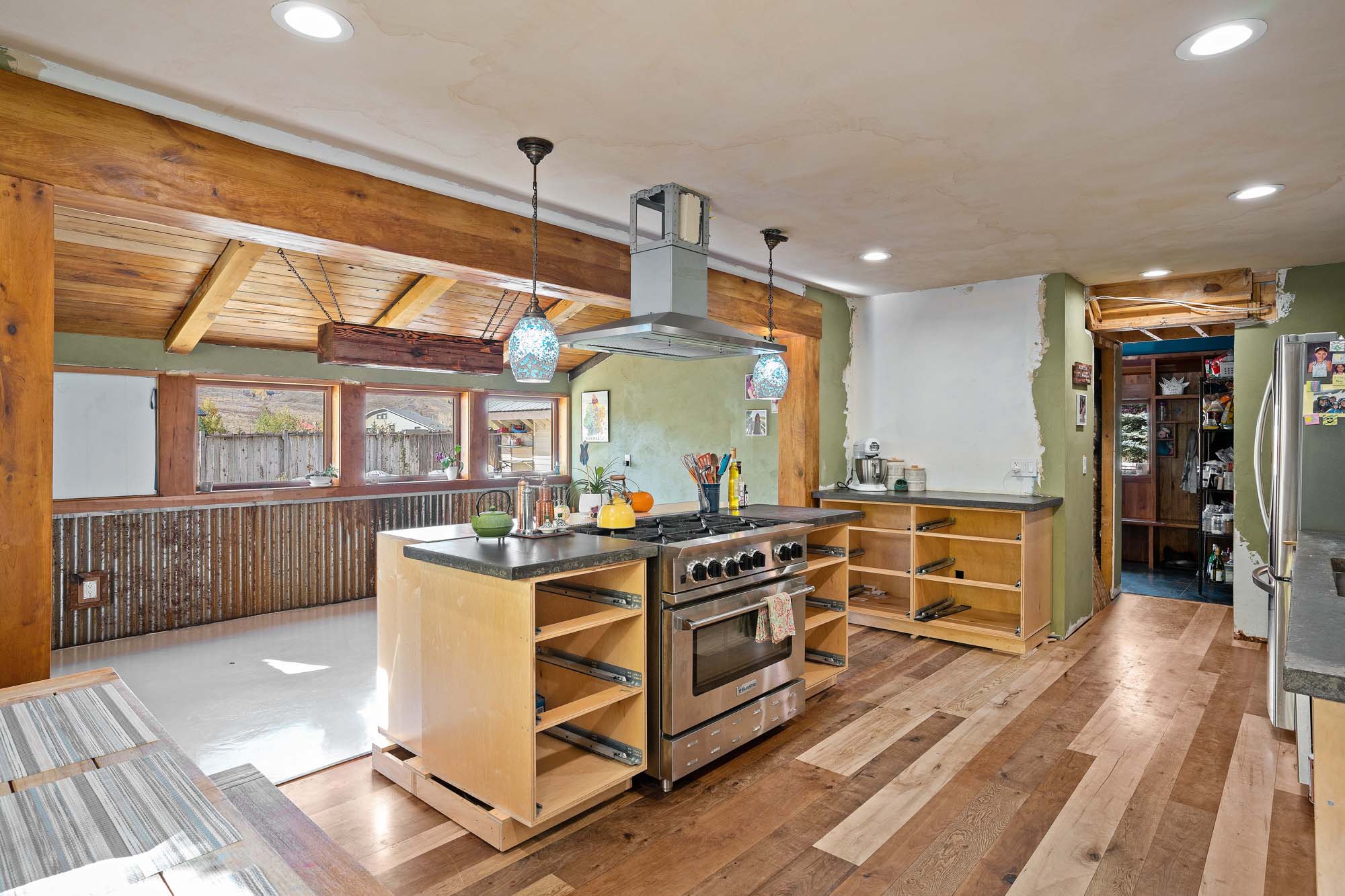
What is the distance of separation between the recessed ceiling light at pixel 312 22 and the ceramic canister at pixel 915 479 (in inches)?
173

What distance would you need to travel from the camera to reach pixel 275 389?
5871 millimetres

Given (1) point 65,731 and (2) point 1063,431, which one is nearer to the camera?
(1) point 65,731

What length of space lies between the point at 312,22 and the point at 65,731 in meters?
1.76

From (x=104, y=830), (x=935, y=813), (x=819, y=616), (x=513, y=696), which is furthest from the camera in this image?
(x=819, y=616)

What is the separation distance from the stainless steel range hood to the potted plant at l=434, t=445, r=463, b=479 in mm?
3887

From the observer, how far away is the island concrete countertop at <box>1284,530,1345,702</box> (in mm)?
1210

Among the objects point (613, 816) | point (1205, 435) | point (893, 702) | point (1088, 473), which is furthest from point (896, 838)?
point (1205, 435)

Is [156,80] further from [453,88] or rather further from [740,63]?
[740,63]

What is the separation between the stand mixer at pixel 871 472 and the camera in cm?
530

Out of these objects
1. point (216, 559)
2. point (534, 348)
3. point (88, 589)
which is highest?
point (534, 348)

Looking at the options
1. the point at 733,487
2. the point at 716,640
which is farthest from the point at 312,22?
the point at 733,487

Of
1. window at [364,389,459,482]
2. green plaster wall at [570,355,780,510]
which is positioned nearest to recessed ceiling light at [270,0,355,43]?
green plaster wall at [570,355,780,510]

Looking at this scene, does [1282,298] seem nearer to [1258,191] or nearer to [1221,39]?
[1258,191]

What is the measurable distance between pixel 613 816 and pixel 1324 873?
1998 millimetres
